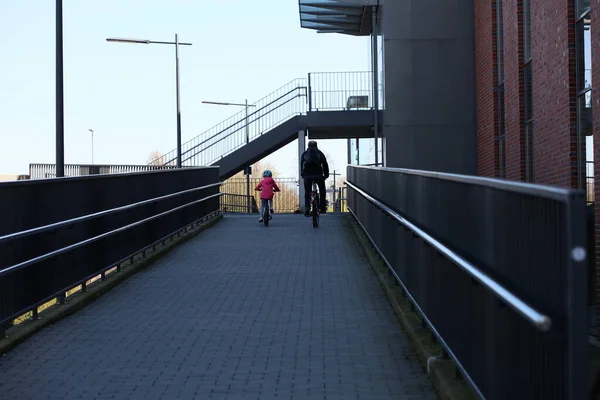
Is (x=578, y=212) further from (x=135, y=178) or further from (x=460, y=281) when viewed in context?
(x=135, y=178)

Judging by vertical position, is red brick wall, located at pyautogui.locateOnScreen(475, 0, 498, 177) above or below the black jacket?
above

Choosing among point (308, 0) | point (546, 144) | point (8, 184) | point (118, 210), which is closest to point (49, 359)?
point (8, 184)

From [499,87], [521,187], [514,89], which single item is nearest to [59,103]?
[514,89]

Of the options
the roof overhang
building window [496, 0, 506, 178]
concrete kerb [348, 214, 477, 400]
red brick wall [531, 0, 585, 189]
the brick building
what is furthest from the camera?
the roof overhang

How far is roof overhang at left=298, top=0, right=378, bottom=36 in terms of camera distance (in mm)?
34344

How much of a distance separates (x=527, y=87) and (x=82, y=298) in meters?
10.5

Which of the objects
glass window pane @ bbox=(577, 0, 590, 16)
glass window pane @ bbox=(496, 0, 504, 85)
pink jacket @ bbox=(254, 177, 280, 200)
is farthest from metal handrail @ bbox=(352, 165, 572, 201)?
glass window pane @ bbox=(496, 0, 504, 85)

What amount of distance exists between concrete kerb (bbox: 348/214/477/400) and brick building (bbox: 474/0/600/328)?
2341 mm

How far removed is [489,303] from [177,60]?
27.5 metres

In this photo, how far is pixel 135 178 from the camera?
1430 cm

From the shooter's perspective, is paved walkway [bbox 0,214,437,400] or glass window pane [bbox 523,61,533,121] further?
glass window pane [bbox 523,61,533,121]

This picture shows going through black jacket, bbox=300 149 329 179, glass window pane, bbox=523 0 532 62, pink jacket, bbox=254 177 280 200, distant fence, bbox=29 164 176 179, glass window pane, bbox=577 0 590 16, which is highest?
glass window pane, bbox=523 0 532 62

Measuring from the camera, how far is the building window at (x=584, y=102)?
1322 centimetres

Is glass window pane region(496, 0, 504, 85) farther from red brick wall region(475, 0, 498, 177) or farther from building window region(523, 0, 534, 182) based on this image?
building window region(523, 0, 534, 182)
